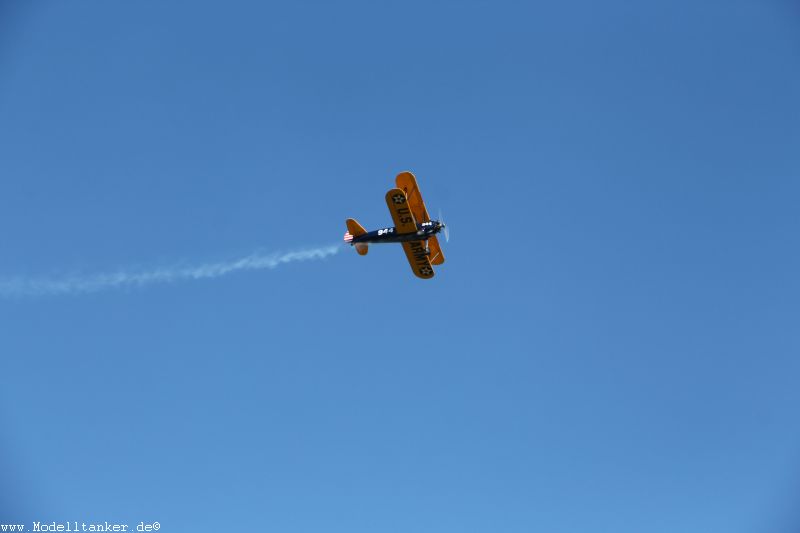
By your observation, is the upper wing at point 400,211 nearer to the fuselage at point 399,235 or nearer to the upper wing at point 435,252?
the fuselage at point 399,235

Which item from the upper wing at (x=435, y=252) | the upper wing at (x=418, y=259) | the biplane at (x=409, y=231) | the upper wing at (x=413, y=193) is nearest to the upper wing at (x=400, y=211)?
the biplane at (x=409, y=231)

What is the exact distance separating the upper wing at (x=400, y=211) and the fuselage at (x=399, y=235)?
39 cm

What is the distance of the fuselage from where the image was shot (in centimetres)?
3806

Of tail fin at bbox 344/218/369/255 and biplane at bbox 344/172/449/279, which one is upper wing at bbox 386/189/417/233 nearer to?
biplane at bbox 344/172/449/279

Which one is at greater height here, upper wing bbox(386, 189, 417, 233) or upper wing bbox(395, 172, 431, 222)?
upper wing bbox(395, 172, 431, 222)

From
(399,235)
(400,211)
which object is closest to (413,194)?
(400,211)

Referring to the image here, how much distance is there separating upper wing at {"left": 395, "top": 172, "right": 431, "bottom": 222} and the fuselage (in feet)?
1.75

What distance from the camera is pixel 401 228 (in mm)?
38250

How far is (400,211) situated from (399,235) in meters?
2.35

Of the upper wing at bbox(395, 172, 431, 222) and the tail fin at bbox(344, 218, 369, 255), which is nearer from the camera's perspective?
the upper wing at bbox(395, 172, 431, 222)

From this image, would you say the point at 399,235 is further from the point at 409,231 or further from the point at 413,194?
the point at 413,194

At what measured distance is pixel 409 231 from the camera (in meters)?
38.4

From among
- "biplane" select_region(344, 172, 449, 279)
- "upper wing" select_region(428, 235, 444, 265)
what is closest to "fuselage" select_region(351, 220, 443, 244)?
"biplane" select_region(344, 172, 449, 279)

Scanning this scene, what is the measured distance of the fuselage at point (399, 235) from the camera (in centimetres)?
3806
